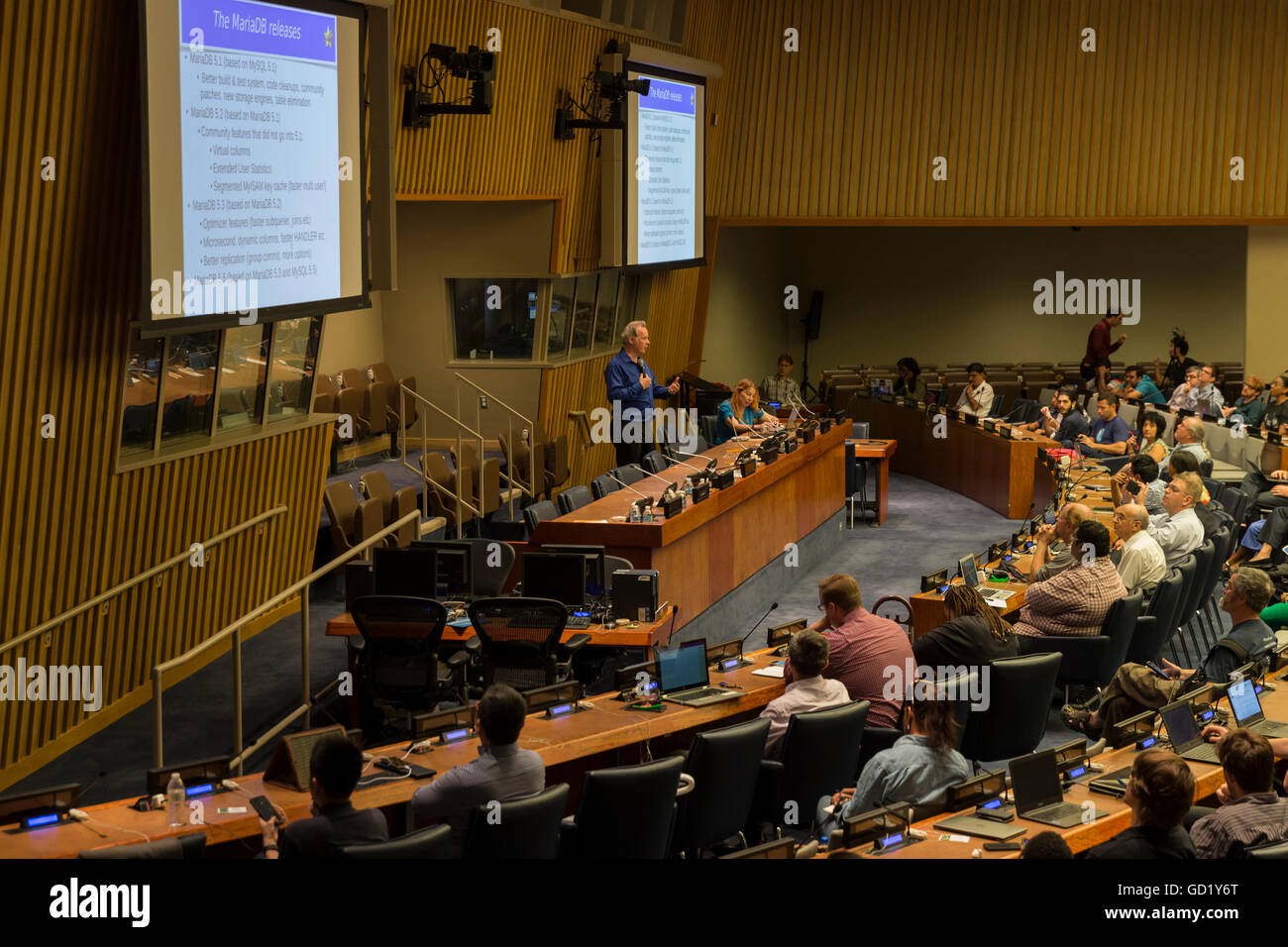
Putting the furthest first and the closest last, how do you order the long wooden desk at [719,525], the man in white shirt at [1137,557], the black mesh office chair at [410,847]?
the long wooden desk at [719,525]
the man in white shirt at [1137,557]
the black mesh office chair at [410,847]

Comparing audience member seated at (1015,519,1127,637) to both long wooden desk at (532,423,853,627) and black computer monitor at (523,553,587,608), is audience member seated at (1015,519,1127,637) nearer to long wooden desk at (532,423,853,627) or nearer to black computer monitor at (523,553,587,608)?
long wooden desk at (532,423,853,627)

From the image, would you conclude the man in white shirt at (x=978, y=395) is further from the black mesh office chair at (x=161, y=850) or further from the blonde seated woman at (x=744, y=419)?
the black mesh office chair at (x=161, y=850)

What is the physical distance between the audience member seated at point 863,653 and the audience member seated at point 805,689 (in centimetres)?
33

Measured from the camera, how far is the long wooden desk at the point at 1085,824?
15.4 ft

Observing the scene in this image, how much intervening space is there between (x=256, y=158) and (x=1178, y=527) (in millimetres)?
5879

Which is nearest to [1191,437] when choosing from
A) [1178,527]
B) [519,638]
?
[1178,527]

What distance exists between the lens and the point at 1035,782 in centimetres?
506

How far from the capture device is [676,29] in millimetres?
14961

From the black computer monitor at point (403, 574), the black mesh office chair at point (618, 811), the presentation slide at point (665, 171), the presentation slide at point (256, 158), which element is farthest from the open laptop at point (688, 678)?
the presentation slide at point (665, 171)

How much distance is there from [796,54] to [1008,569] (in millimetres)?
9659

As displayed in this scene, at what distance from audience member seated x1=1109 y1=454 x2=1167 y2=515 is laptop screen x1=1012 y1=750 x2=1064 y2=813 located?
5.39m

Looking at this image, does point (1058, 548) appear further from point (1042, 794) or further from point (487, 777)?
point (487, 777)

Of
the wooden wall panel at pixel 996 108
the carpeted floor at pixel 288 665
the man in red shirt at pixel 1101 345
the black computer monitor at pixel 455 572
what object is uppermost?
the wooden wall panel at pixel 996 108

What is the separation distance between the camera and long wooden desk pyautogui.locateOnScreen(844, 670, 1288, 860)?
4.68 m
